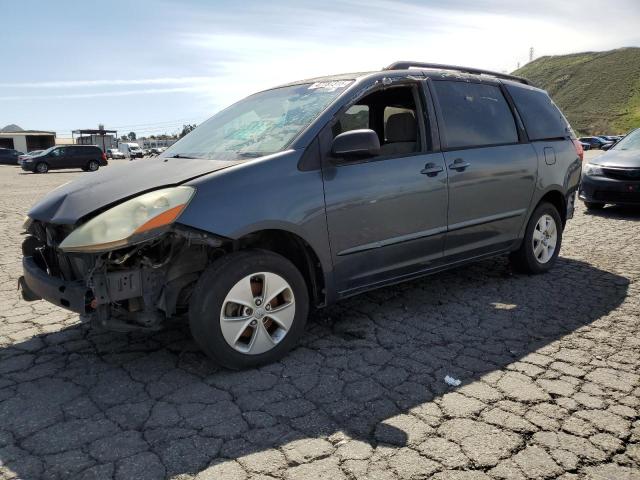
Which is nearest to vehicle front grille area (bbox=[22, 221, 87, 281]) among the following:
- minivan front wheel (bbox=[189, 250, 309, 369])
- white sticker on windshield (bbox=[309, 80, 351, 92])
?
minivan front wheel (bbox=[189, 250, 309, 369])

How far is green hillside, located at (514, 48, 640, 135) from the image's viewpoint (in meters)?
89.3

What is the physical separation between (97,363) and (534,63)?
162 m

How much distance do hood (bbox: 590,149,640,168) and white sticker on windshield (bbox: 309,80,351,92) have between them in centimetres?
675

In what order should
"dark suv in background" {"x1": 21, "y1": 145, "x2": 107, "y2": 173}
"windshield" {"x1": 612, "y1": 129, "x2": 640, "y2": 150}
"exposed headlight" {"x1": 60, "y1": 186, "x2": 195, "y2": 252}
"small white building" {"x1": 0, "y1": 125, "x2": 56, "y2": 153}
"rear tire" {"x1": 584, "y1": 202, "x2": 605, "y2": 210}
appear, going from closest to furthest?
"exposed headlight" {"x1": 60, "y1": 186, "x2": 195, "y2": 252}
"rear tire" {"x1": 584, "y1": 202, "x2": 605, "y2": 210}
"windshield" {"x1": 612, "y1": 129, "x2": 640, "y2": 150}
"dark suv in background" {"x1": 21, "y1": 145, "x2": 107, "y2": 173}
"small white building" {"x1": 0, "y1": 125, "x2": 56, "y2": 153}

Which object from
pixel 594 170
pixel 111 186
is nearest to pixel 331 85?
pixel 111 186

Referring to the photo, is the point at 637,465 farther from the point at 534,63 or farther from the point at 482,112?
the point at 534,63

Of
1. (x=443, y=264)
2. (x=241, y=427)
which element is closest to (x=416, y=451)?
(x=241, y=427)

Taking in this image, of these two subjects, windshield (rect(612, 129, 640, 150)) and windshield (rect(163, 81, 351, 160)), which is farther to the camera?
windshield (rect(612, 129, 640, 150))

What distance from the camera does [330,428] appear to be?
2.51m

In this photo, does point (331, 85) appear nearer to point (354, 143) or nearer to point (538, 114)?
point (354, 143)

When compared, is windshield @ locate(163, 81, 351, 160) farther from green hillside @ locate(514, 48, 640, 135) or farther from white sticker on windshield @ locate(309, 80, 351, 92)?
green hillside @ locate(514, 48, 640, 135)

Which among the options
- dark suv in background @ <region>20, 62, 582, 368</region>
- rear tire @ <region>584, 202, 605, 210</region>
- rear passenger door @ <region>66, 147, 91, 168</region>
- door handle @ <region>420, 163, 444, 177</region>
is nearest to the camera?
dark suv in background @ <region>20, 62, 582, 368</region>

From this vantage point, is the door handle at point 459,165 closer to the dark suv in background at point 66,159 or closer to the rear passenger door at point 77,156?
the dark suv in background at point 66,159

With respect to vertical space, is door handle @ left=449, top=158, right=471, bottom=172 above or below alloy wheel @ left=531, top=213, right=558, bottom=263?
above
